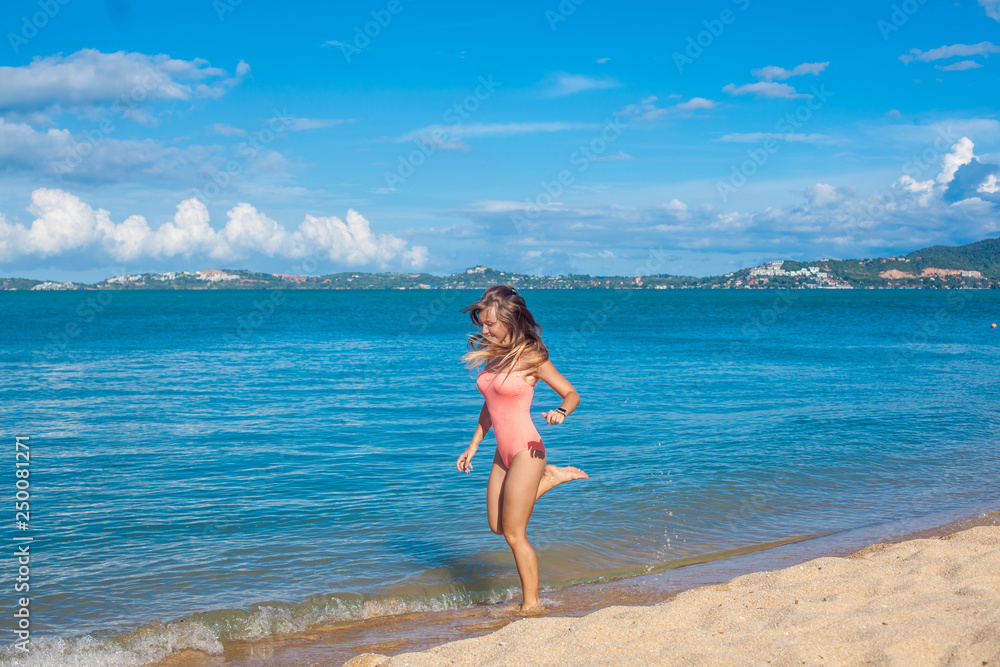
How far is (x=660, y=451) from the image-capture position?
12.4 metres

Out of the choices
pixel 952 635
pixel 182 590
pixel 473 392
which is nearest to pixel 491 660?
pixel 952 635

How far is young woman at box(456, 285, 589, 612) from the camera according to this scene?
527 centimetres

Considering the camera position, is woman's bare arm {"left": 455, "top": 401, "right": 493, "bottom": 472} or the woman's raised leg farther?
woman's bare arm {"left": 455, "top": 401, "right": 493, "bottom": 472}

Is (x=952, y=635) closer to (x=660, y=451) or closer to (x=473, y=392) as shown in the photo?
(x=660, y=451)

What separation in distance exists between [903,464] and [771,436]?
2482 millimetres

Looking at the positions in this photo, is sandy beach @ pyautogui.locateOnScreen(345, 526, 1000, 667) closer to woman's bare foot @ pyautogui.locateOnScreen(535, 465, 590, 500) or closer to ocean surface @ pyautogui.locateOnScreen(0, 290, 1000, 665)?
woman's bare foot @ pyautogui.locateOnScreen(535, 465, 590, 500)

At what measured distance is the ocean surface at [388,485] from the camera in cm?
654

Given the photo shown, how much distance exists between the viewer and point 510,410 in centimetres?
535

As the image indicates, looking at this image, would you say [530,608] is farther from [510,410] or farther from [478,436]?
[510,410]

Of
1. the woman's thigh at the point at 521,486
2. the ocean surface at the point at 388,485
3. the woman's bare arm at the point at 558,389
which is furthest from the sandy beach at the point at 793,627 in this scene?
the ocean surface at the point at 388,485

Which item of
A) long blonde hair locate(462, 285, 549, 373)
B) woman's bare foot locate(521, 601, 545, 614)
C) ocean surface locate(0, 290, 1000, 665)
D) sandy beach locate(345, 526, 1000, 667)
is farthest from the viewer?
ocean surface locate(0, 290, 1000, 665)

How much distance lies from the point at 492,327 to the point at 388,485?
562cm

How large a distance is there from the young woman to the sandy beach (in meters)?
0.84

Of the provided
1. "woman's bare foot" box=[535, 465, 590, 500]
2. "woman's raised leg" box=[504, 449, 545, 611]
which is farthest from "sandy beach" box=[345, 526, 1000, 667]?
"woman's bare foot" box=[535, 465, 590, 500]
